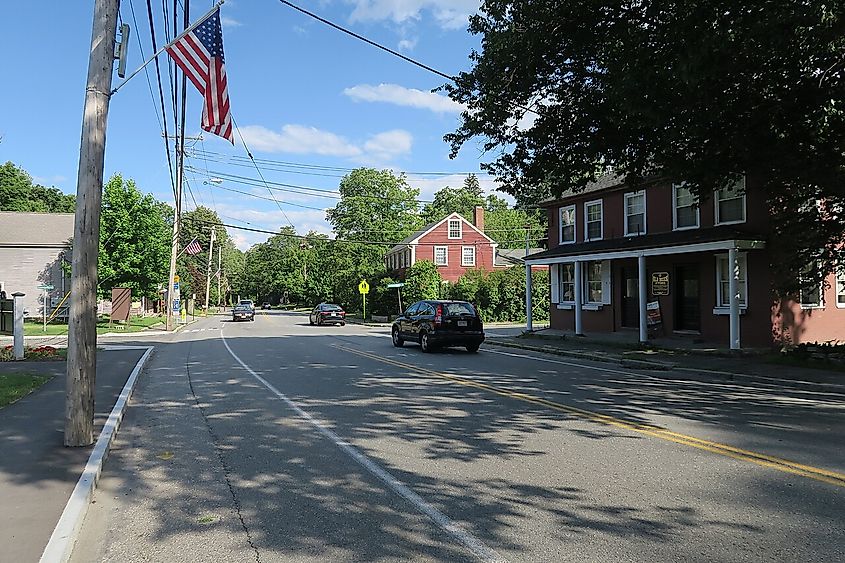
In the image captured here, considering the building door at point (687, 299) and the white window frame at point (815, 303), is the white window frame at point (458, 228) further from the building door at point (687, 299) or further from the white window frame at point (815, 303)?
the white window frame at point (815, 303)

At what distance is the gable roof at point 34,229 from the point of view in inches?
1857

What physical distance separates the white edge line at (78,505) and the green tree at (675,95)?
378 inches

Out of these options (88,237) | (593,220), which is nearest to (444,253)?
(593,220)

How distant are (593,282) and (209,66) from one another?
1884 centimetres

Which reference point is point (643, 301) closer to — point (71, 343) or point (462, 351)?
point (462, 351)

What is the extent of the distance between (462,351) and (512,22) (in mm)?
10834

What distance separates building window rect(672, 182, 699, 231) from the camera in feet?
70.0

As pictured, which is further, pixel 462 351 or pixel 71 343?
pixel 462 351

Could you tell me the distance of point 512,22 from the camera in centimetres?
1372

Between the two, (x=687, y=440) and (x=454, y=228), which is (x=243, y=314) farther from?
(x=687, y=440)

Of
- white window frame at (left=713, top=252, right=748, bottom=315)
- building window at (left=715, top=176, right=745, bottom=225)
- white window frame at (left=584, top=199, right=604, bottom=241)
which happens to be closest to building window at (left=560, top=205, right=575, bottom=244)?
white window frame at (left=584, top=199, right=604, bottom=241)

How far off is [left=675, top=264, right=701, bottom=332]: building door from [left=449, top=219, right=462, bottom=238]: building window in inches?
1279

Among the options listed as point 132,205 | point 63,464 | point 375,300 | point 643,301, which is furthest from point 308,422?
point 375,300

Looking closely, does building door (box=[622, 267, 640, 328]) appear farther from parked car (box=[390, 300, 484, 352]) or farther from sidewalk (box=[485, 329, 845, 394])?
parked car (box=[390, 300, 484, 352])
